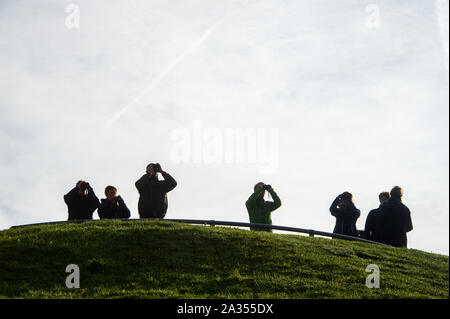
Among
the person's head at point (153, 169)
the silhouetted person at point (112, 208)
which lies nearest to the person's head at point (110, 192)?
the silhouetted person at point (112, 208)

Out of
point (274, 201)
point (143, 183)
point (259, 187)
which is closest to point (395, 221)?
point (274, 201)

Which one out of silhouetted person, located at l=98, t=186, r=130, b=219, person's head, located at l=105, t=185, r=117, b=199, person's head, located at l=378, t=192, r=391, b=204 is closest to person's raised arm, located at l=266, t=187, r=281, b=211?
person's head, located at l=378, t=192, r=391, b=204

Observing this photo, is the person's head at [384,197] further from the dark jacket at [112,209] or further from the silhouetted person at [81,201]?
the silhouetted person at [81,201]

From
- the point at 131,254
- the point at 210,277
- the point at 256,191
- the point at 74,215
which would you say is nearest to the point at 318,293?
the point at 210,277

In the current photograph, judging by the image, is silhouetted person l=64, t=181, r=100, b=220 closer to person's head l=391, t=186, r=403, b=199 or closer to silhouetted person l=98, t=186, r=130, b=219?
silhouetted person l=98, t=186, r=130, b=219

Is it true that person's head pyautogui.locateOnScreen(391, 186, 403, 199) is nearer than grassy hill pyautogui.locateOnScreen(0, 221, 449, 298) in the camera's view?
No

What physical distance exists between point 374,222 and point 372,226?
0.61 ft

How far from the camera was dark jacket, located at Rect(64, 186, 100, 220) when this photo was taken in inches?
781

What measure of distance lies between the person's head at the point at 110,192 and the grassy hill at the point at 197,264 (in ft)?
3.41

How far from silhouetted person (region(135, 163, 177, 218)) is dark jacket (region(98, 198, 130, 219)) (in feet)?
1.81

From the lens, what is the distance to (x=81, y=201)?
65.7 ft

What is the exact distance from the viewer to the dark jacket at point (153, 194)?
19969 millimetres

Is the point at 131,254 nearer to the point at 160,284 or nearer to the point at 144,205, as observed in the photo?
the point at 160,284
